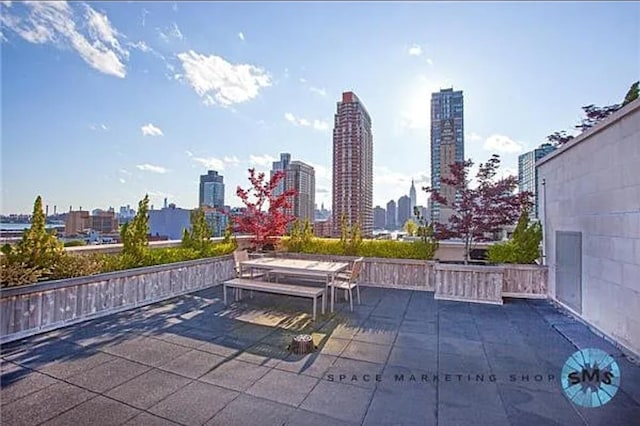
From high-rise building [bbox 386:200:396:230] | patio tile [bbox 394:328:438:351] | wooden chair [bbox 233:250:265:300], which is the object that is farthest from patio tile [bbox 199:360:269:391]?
high-rise building [bbox 386:200:396:230]

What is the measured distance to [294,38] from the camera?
669 cm

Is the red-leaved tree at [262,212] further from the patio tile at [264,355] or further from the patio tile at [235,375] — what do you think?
the patio tile at [235,375]

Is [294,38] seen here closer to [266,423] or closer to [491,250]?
[491,250]

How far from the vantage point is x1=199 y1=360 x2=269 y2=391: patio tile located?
2.96 meters

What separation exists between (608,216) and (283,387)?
4667 mm

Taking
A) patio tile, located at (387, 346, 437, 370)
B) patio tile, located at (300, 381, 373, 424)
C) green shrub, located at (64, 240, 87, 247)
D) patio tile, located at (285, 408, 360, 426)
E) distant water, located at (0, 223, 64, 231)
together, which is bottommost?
patio tile, located at (387, 346, 437, 370)

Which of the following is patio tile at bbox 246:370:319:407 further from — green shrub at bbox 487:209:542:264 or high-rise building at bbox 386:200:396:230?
high-rise building at bbox 386:200:396:230

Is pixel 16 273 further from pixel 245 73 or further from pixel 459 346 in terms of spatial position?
pixel 245 73

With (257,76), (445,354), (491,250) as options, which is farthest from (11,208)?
(491,250)

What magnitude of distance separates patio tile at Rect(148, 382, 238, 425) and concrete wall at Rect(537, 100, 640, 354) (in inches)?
178

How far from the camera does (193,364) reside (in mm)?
3393

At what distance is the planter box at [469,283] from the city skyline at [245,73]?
1907mm

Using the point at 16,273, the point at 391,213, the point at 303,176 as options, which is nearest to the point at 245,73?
the point at 16,273

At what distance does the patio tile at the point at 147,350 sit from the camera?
138 inches
